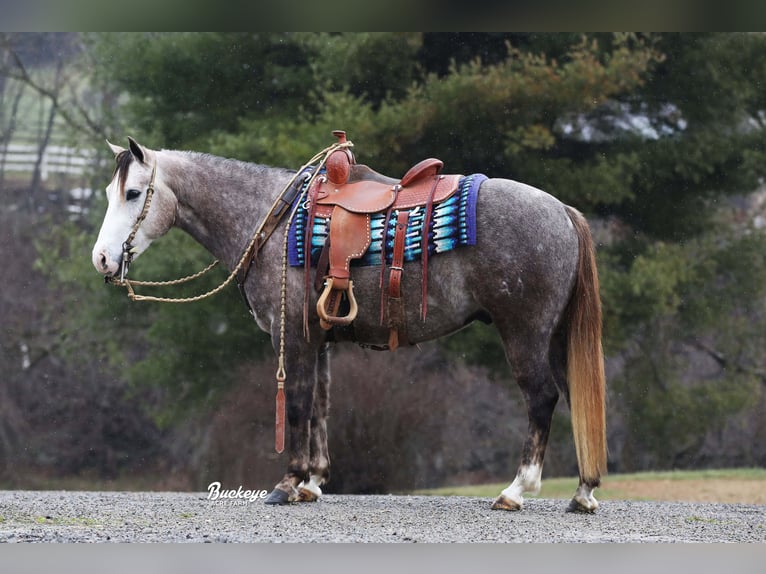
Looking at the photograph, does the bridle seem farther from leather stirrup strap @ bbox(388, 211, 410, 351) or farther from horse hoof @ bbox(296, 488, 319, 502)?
horse hoof @ bbox(296, 488, 319, 502)

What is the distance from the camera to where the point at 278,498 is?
246 inches

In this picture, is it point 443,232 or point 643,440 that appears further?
point 643,440

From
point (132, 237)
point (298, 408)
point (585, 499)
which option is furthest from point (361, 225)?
point (585, 499)

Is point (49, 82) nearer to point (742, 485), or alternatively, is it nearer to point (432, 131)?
point (432, 131)

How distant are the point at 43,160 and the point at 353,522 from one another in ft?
36.7

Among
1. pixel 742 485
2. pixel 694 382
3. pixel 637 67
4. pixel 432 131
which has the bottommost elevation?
pixel 742 485

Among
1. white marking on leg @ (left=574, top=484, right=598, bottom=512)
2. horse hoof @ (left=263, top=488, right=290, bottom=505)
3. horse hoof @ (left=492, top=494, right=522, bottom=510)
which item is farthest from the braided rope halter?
white marking on leg @ (left=574, top=484, right=598, bottom=512)

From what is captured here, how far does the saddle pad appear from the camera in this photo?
5984 mm

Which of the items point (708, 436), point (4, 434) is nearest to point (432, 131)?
point (708, 436)

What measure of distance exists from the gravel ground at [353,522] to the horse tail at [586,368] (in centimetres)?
34

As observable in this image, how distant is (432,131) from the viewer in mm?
10891

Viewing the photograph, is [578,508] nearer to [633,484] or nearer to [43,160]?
[633,484]

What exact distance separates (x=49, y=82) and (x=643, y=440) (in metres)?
9.44

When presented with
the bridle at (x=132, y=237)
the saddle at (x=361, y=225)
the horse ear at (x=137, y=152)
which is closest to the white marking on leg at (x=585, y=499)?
the saddle at (x=361, y=225)
